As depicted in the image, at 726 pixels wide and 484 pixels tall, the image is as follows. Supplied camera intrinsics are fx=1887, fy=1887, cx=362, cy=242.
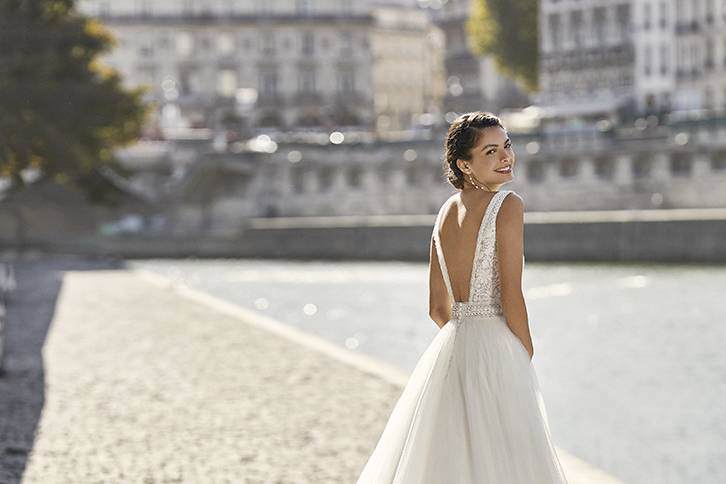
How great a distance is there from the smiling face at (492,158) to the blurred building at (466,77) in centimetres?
11037

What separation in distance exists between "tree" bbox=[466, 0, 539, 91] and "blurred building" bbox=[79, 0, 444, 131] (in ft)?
53.1

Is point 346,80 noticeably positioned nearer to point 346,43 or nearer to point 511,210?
point 346,43

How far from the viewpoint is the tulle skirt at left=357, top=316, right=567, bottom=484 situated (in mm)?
7723

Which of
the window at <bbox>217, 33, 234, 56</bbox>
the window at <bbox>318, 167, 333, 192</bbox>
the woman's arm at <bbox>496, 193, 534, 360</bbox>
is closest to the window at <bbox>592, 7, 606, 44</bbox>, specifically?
the window at <bbox>318, 167, 333, 192</bbox>

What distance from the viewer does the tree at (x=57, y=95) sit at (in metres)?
56.4

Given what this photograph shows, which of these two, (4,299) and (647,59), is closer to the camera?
(4,299)

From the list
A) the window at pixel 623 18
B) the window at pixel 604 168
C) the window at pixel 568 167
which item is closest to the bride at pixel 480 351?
the window at pixel 604 168

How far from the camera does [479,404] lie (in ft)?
25.7

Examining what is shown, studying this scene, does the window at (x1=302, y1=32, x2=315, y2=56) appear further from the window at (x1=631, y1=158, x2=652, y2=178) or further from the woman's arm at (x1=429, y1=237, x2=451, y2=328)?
the woman's arm at (x1=429, y1=237, x2=451, y2=328)

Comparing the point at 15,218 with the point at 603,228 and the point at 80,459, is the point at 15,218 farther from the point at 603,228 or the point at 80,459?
the point at 80,459

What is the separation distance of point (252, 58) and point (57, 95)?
6427 cm

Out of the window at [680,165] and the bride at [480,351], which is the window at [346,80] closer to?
the window at [680,165]

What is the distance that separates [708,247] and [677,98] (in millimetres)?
39613

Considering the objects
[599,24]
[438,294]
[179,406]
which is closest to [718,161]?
[599,24]
